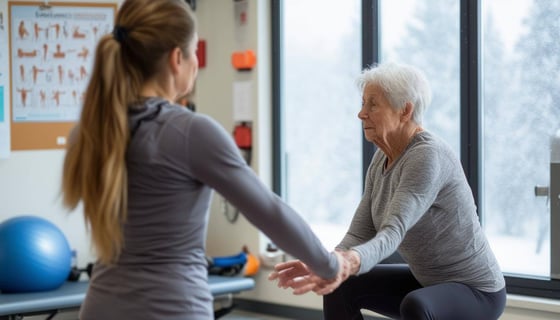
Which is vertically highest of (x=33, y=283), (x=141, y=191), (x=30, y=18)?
(x=30, y=18)

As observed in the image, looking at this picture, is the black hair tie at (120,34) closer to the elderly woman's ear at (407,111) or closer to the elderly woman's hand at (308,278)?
the elderly woman's hand at (308,278)

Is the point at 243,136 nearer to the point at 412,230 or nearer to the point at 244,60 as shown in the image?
the point at 244,60

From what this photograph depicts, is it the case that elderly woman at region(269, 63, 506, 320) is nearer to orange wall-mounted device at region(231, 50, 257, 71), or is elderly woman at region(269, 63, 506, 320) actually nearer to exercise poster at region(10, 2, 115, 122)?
orange wall-mounted device at region(231, 50, 257, 71)

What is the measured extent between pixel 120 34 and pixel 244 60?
3369 millimetres

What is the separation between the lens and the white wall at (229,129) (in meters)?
5.00

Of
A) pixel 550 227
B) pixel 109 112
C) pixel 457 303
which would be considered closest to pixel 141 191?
pixel 109 112

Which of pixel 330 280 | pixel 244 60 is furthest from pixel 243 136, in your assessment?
pixel 330 280

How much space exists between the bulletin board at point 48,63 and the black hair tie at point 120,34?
3.31m

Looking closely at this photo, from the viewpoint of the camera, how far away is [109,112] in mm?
1767

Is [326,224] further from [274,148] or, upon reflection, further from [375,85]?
[375,85]

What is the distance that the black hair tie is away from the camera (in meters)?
1.80

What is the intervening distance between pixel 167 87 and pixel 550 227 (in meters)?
2.63

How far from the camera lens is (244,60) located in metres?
5.16

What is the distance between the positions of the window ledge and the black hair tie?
2763 mm
